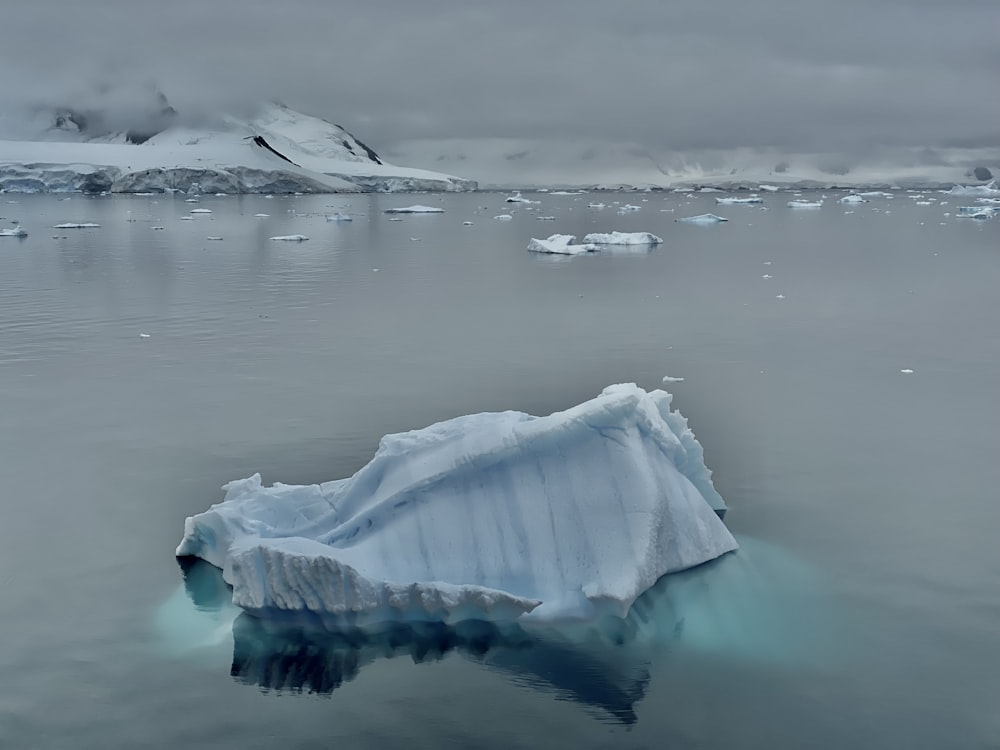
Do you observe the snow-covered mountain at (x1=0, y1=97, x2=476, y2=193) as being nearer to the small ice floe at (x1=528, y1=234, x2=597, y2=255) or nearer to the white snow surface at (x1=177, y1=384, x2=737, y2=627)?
the small ice floe at (x1=528, y1=234, x2=597, y2=255)

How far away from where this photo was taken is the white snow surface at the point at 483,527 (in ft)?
21.6

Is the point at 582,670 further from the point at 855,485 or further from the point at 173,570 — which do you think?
the point at 855,485

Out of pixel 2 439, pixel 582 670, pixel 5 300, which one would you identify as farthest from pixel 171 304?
pixel 582 670

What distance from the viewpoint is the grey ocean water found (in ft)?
19.1

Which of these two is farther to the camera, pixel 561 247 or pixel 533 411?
pixel 561 247

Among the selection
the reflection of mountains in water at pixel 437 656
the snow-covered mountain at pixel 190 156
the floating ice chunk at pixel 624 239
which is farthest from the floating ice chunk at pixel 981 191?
the reflection of mountains in water at pixel 437 656

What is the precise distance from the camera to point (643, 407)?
738 cm

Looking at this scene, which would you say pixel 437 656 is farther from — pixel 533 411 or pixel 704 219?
pixel 704 219

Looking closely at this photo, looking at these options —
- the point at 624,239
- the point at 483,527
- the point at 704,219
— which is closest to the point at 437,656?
the point at 483,527

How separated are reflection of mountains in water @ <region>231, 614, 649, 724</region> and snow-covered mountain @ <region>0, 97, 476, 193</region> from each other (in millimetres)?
80649

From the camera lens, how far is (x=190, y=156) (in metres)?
85.2

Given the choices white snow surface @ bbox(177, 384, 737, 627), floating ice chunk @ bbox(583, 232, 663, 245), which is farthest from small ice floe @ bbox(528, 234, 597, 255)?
white snow surface @ bbox(177, 384, 737, 627)

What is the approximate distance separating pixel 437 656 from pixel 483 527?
1.01 meters

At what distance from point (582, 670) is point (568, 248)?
26667mm
